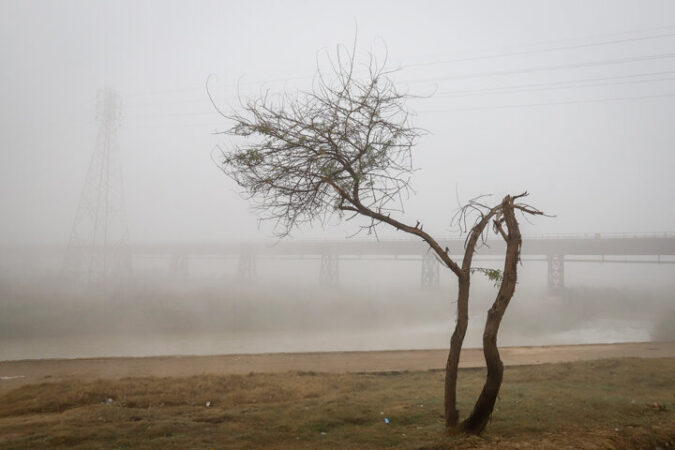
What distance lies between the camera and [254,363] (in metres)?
21.1

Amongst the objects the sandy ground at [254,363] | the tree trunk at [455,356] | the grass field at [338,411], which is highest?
the tree trunk at [455,356]

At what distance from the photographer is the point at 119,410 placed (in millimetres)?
11727

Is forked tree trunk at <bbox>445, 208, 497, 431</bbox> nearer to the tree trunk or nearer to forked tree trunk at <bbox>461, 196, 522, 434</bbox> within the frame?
the tree trunk

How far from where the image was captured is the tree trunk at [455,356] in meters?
8.80

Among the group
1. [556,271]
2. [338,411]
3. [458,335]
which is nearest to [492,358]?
[458,335]

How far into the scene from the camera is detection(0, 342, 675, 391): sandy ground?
744 inches

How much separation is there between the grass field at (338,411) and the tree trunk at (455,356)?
519 mm

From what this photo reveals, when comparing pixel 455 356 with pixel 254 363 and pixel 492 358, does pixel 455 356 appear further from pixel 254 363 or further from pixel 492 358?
pixel 254 363

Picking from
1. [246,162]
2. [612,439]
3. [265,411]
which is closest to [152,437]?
[265,411]

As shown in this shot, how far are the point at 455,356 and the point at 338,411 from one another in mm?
3353

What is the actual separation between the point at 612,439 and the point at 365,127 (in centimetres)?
672

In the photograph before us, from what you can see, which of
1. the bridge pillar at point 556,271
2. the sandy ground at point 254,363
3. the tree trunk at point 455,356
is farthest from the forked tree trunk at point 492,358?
the bridge pillar at point 556,271

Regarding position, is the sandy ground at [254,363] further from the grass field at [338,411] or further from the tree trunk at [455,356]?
the tree trunk at [455,356]

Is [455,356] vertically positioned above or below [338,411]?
above
